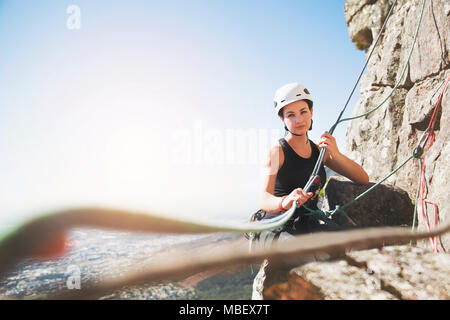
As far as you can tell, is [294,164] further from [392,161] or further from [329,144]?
[392,161]

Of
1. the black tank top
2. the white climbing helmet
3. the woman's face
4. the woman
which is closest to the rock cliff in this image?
the woman

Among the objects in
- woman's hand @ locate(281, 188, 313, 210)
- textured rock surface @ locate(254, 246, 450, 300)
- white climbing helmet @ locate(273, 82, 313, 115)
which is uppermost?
white climbing helmet @ locate(273, 82, 313, 115)

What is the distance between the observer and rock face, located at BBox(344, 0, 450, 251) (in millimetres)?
3010

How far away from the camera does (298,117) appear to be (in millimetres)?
2996

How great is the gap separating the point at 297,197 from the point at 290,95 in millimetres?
1522

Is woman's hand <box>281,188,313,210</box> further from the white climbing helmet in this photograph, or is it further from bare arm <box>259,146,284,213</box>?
the white climbing helmet

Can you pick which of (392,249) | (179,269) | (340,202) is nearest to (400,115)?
(340,202)

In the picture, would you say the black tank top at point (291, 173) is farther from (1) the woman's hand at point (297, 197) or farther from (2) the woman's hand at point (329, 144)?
(1) the woman's hand at point (297, 197)

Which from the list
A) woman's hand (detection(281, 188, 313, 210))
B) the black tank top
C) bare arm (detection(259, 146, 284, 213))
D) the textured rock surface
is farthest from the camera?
the black tank top

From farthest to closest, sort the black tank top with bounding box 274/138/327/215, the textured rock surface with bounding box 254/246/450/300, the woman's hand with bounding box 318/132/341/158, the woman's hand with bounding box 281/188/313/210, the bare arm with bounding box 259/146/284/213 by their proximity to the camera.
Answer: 1. the woman's hand with bounding box 318/132/341/158
2. the black tank top with bounding box 274/138/327/215
3. the bare arm with bounding box 259/146/284/213
4. the woman's hand with bounding box 281/188/313/210
5. the textured rock surface with bounding box 254/246/450/300

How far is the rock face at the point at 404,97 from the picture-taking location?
9.87 ft
